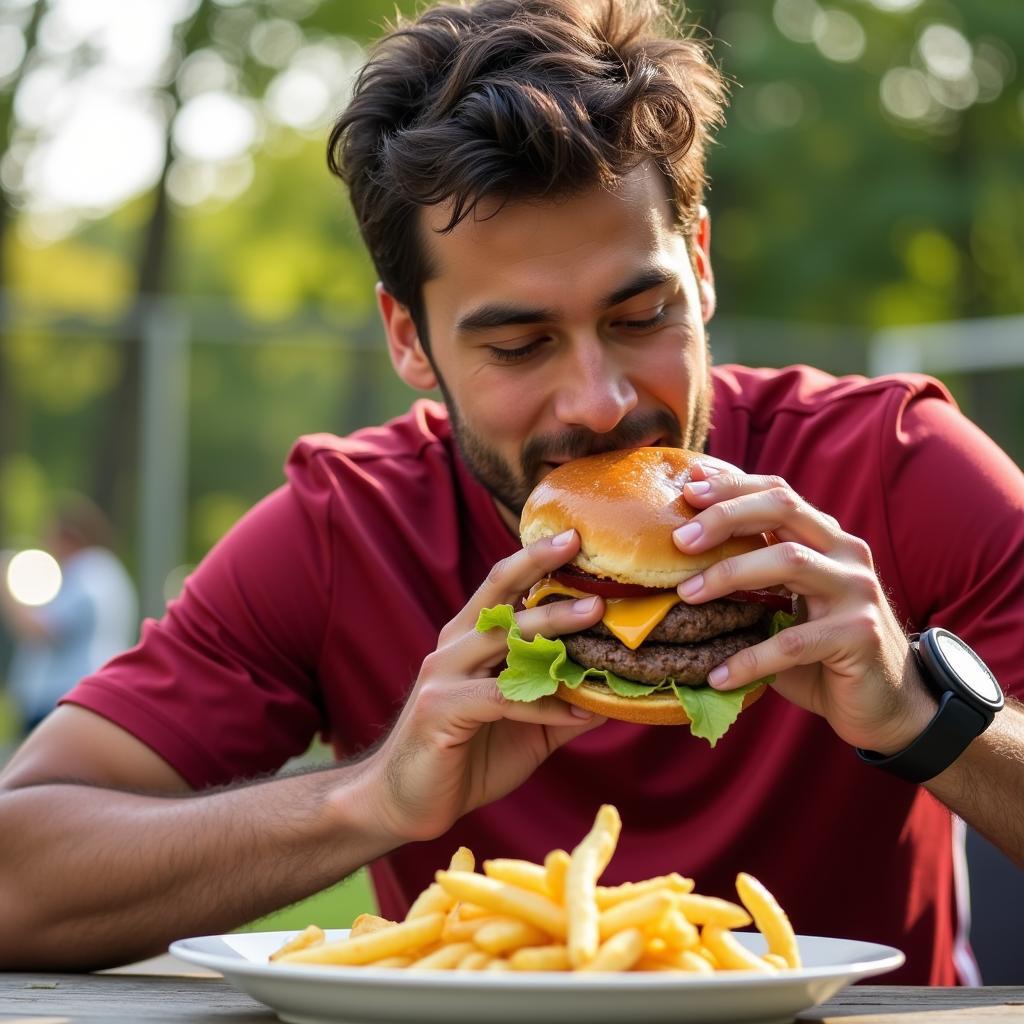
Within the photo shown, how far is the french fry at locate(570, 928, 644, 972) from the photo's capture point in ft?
6.03

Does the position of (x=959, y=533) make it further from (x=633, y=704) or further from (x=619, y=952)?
(x=619, y=952)

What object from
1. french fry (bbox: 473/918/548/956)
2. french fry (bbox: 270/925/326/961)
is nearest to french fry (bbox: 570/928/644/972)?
french fry (bbox: 473/918/548/956)

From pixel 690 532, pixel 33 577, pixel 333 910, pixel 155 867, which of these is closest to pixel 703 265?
pixel 690 532

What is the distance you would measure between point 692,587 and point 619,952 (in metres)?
0.76

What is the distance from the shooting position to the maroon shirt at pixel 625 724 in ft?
→ 10.7

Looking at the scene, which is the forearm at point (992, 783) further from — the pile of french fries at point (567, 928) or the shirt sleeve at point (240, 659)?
the shirt sleeve at point (240, 659)

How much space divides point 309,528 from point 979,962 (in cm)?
168

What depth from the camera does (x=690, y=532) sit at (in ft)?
8.30

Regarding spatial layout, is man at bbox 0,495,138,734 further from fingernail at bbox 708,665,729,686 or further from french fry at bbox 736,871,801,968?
french fry at bbox 736,871,801,968

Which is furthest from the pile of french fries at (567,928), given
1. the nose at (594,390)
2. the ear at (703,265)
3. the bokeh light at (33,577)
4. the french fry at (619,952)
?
the bokeh light at (33,577)

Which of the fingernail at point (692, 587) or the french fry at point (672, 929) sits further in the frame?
the fingernail at point (692, 587)

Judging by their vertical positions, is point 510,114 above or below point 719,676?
above

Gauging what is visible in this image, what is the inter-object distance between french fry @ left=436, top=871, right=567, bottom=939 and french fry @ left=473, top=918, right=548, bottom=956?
1 cm

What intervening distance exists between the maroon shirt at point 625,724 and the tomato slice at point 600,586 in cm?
64
